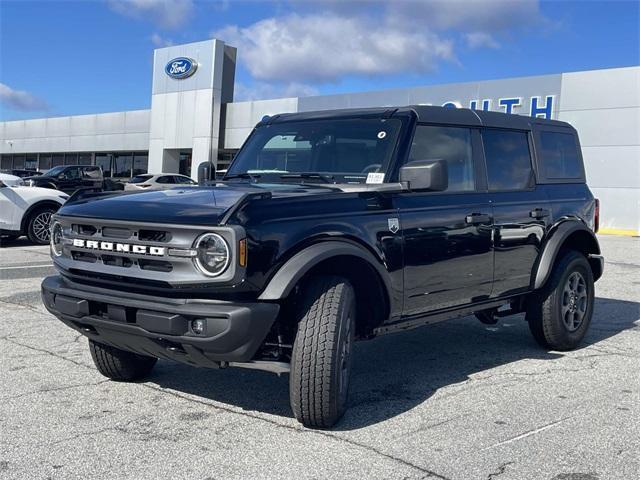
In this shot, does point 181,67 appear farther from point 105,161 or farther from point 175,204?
point 175,204

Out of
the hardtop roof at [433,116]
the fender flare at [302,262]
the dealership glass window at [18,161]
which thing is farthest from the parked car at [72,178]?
the dealership glass window at [18,161]

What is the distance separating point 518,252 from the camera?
18.2 ft

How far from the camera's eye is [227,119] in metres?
33.0

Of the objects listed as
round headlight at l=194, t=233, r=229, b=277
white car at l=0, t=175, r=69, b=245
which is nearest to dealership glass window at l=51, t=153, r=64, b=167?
white car at l=0, t=175, r=69, b=245

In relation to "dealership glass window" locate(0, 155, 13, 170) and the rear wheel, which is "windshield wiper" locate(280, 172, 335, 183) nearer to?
the rear wheel

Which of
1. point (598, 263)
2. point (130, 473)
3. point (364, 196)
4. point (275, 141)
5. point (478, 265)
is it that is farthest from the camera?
point (598, 263)

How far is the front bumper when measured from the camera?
11.8ft

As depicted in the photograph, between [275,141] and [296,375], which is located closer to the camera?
[296,375]

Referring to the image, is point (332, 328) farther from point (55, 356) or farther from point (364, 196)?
point (55, 356)

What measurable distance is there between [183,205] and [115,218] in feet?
1.31

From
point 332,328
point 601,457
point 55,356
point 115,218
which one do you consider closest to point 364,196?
point 332,328

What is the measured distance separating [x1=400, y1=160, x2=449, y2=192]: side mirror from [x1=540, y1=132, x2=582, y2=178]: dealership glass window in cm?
213

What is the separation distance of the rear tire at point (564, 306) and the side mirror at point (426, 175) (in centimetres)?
204

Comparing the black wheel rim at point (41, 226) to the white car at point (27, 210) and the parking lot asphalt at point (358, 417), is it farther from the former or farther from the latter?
the parking lot asphalt at point (358, 417)
